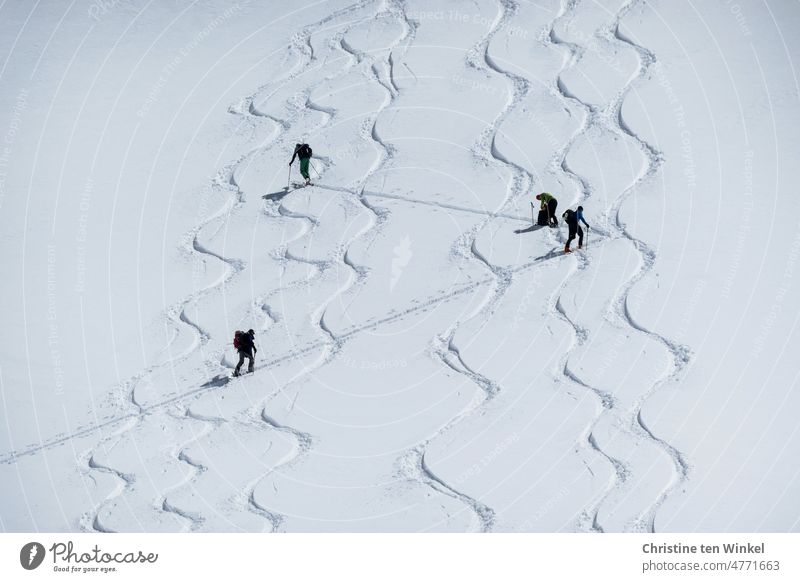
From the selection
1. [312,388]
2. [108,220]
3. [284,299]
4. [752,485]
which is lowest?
[752,485]

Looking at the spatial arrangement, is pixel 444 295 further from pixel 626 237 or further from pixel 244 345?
pixel 244 345

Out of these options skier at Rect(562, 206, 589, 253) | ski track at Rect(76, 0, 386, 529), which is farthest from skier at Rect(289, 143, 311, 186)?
skier at Rect(562, 206, 589, 253)

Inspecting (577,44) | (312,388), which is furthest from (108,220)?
(577,44)

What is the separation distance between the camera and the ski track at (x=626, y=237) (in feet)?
67.3

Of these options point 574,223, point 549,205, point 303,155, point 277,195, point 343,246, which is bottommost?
point 574,223

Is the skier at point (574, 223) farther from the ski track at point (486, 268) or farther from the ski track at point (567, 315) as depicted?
the ski track at point (486, 268)

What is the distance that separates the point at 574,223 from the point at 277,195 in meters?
5.35

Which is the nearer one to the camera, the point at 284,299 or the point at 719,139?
the point at 284,299

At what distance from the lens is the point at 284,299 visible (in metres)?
24.2

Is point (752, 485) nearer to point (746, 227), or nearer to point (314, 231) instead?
point (746, 227)

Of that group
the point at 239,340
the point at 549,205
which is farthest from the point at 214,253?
the point at 549,205

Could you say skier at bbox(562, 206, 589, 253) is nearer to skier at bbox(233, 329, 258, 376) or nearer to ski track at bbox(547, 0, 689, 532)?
ski track at bbox(547, 0, 689, 532)

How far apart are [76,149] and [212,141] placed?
8.48 ft
